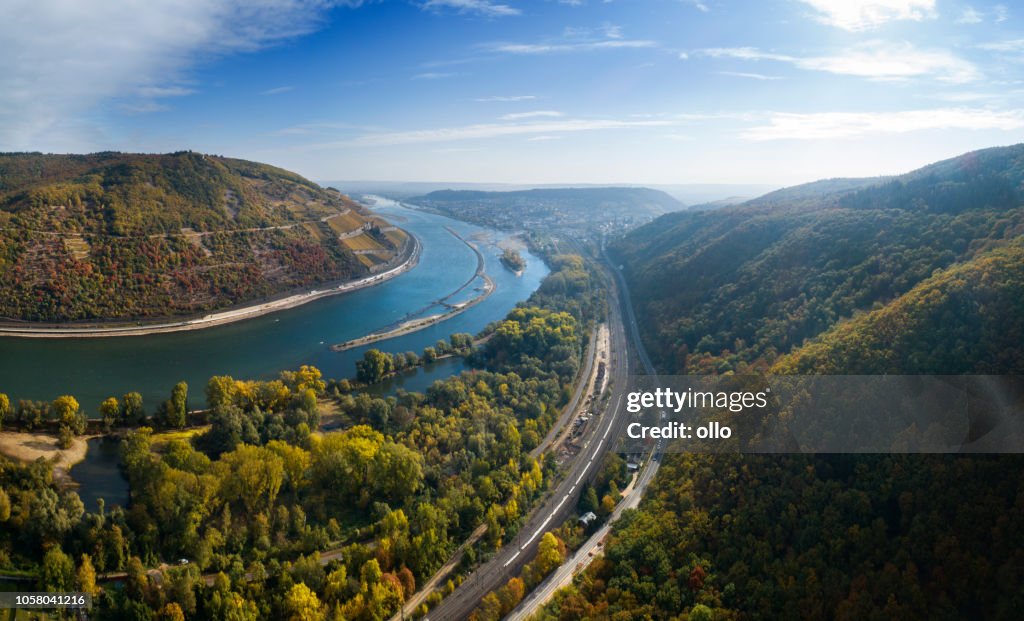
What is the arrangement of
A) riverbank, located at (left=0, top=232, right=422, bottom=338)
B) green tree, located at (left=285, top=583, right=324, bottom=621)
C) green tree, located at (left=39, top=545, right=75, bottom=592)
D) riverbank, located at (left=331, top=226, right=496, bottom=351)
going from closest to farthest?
1. green tree, located at (left=39, top=545, right=75, bottom=592)
2. green tree, located at (left=285, top=583, right=324, bottom=621)
3. riverbank, located at (left=0, top=232, right=422, bottom=338)
4. riverbank, located at (left=331, top=226, right=496, bottom=351)

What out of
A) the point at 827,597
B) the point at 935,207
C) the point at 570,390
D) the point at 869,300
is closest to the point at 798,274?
the point at 869,300

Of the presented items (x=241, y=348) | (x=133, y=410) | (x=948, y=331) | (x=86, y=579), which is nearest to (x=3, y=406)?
(x=133, y=410)

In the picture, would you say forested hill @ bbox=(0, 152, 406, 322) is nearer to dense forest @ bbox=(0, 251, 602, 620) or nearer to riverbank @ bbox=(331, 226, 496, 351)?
riverbank @ bbox=(331, 226, 496, 351)

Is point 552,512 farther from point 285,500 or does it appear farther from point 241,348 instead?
point 241,348

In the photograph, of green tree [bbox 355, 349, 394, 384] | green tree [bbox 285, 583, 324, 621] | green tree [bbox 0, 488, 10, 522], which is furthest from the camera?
green tree [bbox 355, 349, 394, 384]

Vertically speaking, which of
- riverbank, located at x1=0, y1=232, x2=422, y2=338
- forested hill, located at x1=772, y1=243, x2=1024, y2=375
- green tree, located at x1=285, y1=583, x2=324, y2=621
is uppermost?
forested hill, located at x1=772, y1=243, x2=1024, y2=375

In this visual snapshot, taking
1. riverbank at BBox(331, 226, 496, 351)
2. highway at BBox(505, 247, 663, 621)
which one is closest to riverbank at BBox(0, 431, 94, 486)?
highway at BBox(505, 247, 663, 621)

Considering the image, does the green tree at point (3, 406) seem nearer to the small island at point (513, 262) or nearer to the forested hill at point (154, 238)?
the forested hill at point (154, 238)

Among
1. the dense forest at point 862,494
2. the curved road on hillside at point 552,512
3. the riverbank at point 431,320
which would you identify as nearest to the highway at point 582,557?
the curved road on hillside at point 552,512
